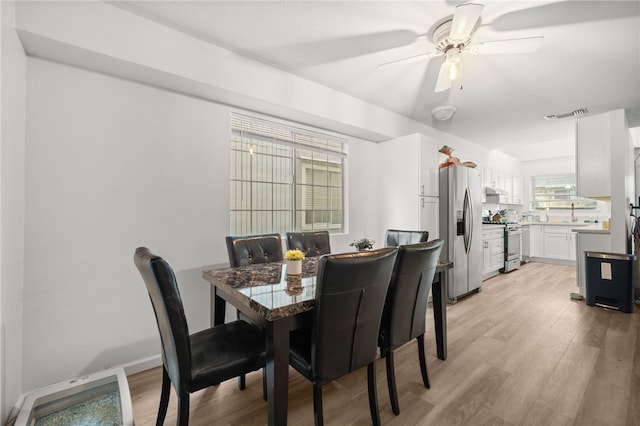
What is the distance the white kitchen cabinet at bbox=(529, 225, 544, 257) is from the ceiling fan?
5.87 metres

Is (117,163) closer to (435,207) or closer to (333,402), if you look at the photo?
(333,402)

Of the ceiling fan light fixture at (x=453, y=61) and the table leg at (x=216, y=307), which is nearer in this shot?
the table leg at (x=216, y=307)

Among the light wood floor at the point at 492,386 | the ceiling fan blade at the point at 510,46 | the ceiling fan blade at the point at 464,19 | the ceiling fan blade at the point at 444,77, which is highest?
the ceiling fan blade at the point at 464,19

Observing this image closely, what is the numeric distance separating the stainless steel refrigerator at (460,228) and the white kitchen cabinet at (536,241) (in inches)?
139

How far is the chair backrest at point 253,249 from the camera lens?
2240mm

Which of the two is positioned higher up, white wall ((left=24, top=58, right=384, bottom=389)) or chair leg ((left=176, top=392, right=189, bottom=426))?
white wall ((left=24, top=58, right=384, bottom=389))

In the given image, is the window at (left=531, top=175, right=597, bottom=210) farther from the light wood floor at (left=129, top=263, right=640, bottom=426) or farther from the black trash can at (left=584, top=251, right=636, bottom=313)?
the light wood floor at (left=129, top=263, right=640, bottom=426)

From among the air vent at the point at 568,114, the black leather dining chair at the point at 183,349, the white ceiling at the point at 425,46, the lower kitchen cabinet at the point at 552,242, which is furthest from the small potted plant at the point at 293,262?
the lower kitchen cabinet at the point at 552,242

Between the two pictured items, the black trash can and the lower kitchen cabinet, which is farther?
the lower kitchen cabinet

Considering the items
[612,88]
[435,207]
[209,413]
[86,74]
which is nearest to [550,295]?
[435,207]

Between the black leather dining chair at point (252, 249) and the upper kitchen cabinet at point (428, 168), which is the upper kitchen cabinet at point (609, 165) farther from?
the black leather dining chair at point (252, 249)

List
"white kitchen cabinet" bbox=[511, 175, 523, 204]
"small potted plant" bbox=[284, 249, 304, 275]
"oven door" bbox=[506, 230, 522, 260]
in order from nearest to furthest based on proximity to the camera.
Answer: "small potted plant" bbox=[284, 249, 304, 275] < "oven door" bbox=[506, 230, 522, 260] < "white kitchen cabinet" bbox=[511, 175, 523, 204]

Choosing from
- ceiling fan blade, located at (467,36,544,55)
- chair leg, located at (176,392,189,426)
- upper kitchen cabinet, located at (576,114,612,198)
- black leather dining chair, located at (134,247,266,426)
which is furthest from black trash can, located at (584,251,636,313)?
chair leg, located at (176,392,189,426)

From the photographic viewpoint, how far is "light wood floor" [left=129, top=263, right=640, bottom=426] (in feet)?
5.38
